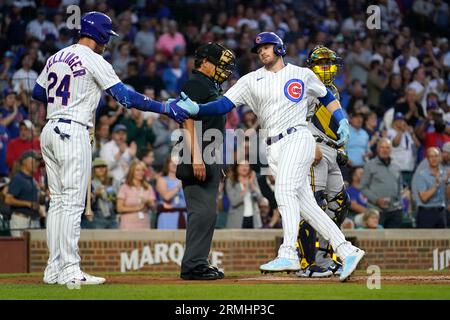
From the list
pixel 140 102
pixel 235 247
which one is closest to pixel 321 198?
pixel 140 102

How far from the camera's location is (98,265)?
47.6 ft

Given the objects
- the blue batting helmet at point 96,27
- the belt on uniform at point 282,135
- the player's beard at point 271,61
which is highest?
the blue batting helmet at point 96,27

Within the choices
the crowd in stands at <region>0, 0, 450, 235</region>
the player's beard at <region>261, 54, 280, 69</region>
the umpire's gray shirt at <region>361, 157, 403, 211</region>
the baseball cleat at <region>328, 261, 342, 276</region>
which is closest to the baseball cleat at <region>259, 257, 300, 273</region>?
the baseball cleat at <region>328, 261, 342, 276</region>

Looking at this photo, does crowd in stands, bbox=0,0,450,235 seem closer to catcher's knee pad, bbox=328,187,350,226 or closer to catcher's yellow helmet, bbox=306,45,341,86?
catcher's yellow helmet, bbox=306,45,341,86

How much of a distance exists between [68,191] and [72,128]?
54 cm

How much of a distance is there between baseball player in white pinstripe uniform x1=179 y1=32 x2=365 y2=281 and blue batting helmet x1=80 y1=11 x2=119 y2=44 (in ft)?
3.00

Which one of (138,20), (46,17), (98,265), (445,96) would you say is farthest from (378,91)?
(98,265)

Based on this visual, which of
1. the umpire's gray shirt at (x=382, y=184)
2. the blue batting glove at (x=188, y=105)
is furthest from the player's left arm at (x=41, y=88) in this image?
the umpire's gray shirt at (x=382, y=184)

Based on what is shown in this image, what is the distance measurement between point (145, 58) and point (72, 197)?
11460 millimetres

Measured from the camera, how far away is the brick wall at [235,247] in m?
14.5

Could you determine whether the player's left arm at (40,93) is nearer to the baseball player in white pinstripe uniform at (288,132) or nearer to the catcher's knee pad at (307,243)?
the baseball player in white pinstripe uniform at (288,132)

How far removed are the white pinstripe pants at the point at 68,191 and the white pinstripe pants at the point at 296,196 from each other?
1.69 m

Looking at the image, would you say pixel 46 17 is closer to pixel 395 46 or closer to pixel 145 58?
pixel 145 58

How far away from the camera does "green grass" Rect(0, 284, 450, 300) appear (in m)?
8.39
